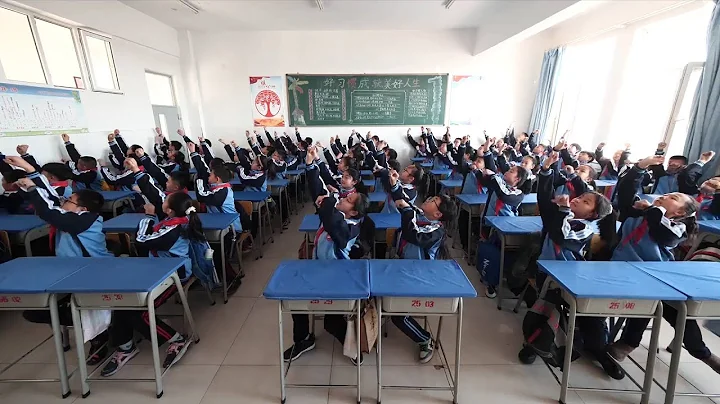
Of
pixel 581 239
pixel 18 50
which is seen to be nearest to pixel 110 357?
pixel 581 239

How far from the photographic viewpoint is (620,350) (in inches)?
79.0

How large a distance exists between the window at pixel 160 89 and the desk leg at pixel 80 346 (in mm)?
6177

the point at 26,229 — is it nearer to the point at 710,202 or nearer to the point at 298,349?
the point at 298,349

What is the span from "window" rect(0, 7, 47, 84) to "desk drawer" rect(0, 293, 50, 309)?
365cm

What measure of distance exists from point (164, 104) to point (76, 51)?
7.59 feet

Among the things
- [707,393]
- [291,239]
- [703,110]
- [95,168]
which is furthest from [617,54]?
[95,168]

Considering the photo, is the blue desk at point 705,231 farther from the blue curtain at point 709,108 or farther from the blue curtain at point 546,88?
the blue curtain at point 546,88

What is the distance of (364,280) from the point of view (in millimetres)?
1648

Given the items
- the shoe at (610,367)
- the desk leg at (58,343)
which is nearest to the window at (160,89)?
the desk leg at (58,343)

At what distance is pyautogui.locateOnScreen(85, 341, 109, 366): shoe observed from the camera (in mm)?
2067

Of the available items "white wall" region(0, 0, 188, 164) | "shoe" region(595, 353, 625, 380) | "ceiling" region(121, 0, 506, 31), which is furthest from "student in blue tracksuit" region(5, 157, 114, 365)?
"ceiling" region(121, 0, 506, 31)

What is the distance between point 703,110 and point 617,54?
208 cm

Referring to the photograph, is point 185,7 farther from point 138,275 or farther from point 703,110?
point 703,110

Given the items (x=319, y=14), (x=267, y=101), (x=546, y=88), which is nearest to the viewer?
(x=319, y=14)
